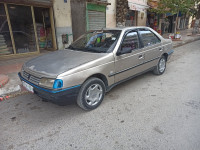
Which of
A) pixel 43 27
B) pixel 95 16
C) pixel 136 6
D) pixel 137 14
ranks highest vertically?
pixel 136 6

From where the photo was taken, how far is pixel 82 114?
287 cm

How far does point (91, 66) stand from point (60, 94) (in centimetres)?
76

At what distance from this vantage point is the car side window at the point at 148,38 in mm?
3961

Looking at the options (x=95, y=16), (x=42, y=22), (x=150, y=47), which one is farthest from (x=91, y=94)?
(x=95, y=16)

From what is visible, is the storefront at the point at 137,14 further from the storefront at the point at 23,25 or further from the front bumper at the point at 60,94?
the front bumper at the point at 60,94

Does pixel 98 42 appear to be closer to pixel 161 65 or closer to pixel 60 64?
pixel 60 64

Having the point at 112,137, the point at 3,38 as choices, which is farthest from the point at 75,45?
the point at 3,38

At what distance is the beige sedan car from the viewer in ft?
8.13

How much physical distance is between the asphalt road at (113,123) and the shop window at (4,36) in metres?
4.36

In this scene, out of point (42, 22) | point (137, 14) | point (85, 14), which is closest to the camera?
point (42, 22)

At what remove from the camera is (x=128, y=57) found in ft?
11.3

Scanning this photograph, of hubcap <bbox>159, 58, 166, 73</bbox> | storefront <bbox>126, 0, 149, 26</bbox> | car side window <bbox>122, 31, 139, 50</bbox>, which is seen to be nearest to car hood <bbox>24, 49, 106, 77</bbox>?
car side window <bbox>122, 31, 139, 50</bbox>

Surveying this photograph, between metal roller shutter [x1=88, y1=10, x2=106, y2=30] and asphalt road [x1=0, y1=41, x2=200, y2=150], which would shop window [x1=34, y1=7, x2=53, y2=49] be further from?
asphalt road [x1=0, y1=41, x2=200, y2=150]

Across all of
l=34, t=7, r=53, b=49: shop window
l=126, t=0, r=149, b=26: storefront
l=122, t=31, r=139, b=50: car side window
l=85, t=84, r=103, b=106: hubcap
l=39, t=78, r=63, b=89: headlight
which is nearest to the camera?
l=39, t=78, r=63, b=89: headlight
